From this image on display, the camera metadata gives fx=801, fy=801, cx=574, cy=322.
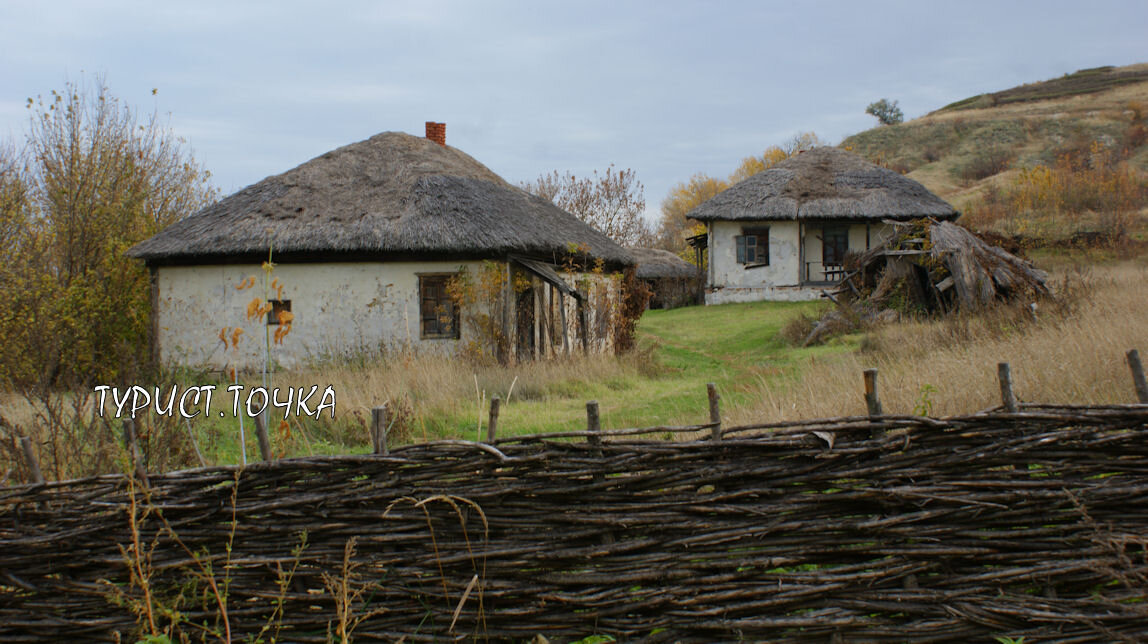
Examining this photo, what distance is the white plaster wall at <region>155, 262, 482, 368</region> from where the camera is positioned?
13484 mm

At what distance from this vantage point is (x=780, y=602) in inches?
114

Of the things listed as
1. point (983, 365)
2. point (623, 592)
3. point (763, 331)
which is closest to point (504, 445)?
point (623, 592)

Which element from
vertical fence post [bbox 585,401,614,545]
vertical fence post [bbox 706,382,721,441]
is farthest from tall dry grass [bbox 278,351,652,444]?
vertical fence post [bbox 706,382,721,441]

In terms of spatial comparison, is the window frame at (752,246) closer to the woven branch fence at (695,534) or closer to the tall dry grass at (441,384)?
the tall dry grass at (441,384)

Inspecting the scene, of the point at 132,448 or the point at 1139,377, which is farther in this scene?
the point at 1139,377

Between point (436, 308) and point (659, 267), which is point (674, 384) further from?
point (659, 267)

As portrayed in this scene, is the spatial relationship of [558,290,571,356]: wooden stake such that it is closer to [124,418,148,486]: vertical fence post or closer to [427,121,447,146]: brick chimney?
[427,121,447,146]: brick chimney

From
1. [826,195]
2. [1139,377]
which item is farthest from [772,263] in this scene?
[1139,377]

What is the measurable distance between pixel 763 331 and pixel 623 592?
14.4 m

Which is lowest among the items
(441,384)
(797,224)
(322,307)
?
(441,384)

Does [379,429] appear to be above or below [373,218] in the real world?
below

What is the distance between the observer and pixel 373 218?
1372 cm

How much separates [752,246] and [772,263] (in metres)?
0.89

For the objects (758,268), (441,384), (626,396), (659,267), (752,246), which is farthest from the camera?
(659,267)
